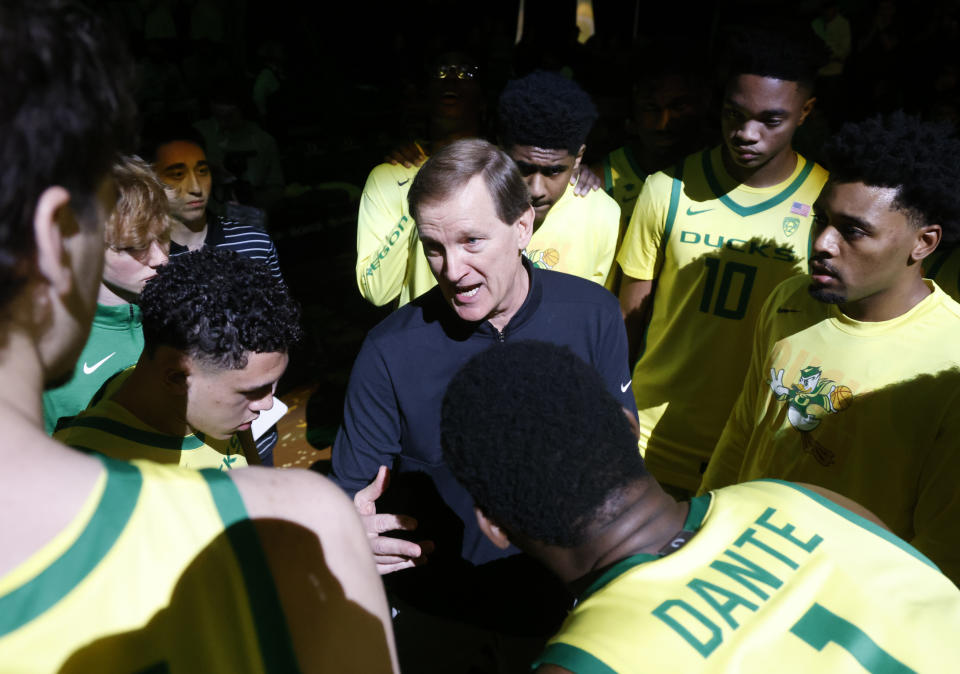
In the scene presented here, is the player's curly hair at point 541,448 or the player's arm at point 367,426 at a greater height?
the player's curly hair at point 541,448

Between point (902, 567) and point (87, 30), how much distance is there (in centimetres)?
159

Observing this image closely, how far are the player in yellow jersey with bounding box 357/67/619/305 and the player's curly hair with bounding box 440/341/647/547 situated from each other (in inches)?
74.3

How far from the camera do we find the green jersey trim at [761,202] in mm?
3062

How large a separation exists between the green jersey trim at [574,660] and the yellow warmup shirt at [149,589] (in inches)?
16.7

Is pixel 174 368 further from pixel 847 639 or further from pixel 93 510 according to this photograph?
pixel 847 639

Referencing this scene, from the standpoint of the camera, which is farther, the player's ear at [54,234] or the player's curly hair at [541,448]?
the player's curly hair at [541,448]

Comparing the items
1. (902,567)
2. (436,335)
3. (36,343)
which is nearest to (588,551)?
(902,567)

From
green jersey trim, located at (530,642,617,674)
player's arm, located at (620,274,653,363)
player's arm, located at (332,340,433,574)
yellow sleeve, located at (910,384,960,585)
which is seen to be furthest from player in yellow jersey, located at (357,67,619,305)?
green jersey trim, located at (530,642,617,674)

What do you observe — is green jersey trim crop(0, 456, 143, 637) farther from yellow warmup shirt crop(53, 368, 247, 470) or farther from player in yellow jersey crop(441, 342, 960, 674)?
yellow warmup shirt crop(53, 368, 247, 470)

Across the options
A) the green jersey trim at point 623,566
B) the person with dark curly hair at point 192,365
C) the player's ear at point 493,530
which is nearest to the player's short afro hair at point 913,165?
the green jersey trim at point 623,566

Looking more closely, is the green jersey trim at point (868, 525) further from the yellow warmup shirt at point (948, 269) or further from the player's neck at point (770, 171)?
the player's neck at point (770, 171)

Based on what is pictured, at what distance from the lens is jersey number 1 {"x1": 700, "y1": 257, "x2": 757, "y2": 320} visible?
3.03 metres

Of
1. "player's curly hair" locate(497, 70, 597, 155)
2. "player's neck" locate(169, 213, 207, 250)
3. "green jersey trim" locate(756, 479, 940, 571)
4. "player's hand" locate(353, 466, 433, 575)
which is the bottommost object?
"player's hand" locate(353, 466, 433, 575)

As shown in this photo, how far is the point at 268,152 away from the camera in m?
7.22
